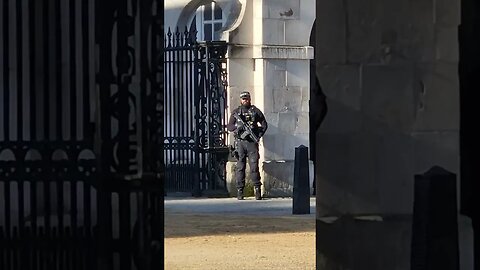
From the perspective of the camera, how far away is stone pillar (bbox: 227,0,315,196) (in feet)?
71.2

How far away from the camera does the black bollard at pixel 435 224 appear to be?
612 centimetres

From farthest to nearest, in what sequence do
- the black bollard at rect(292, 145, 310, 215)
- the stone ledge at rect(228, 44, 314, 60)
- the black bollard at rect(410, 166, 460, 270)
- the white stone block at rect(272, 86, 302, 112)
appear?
the white stone block at rect(272, 86, 302, 112) → the stone ledge at rect(228, 44, 314, 60) → the black bollard at rect(292, 145, 310, 215) → the black bollard at rect(410, 166, 460, 270)

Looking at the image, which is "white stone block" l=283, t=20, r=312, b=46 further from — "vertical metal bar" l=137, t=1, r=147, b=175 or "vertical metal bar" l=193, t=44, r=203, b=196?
"vertical metal bar" l=137, t=1, r=147, b=175

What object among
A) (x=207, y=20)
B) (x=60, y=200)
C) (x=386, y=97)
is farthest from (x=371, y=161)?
(x=207, y=20)

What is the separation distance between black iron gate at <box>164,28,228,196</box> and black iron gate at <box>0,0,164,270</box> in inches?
566

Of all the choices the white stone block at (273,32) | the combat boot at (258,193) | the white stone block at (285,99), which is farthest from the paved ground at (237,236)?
the white stone block at (273,32)

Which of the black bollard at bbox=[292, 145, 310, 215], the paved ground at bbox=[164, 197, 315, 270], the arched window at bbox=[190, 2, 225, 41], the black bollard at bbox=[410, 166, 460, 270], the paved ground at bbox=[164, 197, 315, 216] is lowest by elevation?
the paved ground at bbox=[164, 197, 315, 216]

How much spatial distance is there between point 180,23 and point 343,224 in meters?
15.9

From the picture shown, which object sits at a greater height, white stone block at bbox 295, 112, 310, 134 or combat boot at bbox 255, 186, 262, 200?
white stone block at bbox 295, 112, 310, 134

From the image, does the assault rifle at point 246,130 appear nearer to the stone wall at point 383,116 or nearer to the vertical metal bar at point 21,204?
the stone wall at point 383,116

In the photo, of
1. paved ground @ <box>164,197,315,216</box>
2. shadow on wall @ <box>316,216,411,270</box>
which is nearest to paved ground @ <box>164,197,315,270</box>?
paved ground @ <box>164,197,315,216</box>

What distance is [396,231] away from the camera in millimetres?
7992

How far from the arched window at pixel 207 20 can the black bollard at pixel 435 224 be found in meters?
17.6

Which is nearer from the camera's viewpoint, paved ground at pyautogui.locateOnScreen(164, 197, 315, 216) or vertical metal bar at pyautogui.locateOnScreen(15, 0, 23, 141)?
vertical metal bar at pyautogui.locateOnScreen(15, 0, 23, 141)
